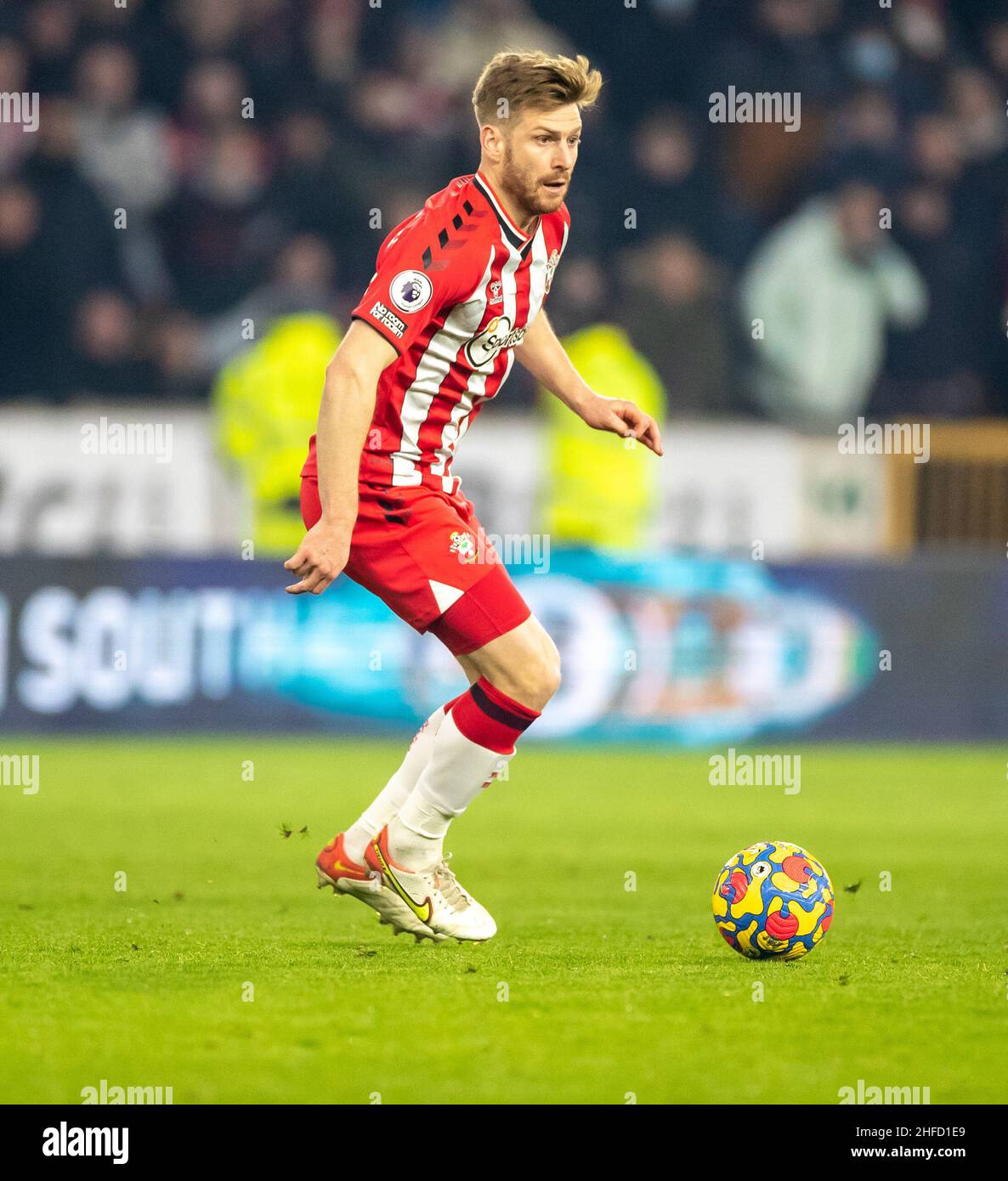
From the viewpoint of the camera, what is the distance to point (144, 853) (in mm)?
7543

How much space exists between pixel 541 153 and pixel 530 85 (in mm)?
174

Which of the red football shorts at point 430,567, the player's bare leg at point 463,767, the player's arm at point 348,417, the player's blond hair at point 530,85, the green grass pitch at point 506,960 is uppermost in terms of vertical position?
the player's blond hair at point 530,85

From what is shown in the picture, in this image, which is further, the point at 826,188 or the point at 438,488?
the point at 826,188

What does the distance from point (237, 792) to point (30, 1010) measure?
498 centimetres

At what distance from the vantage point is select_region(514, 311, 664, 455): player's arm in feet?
19.3

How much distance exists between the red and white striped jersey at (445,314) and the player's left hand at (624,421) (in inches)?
15.3

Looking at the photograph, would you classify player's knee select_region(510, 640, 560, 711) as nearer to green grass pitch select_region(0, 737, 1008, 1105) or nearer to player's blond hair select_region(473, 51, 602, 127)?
green grass pitch select_region(0, 737, 1008, 1105)

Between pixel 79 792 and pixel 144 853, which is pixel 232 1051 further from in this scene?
pixel 79 792

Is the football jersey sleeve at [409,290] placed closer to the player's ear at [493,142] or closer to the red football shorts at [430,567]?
the player's ear at [493,142]

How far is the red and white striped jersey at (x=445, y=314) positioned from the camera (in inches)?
203

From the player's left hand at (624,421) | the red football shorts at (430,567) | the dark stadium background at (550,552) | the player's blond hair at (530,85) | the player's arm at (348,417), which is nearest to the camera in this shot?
the dark stadium background at (550,552)

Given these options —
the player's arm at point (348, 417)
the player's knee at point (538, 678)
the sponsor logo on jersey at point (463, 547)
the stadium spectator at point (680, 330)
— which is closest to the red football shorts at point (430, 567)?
the sponsor logo on jersey at point (463, 547)

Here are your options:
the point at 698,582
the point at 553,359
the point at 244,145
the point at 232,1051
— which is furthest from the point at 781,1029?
the point at 244,145

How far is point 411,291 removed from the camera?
5121 mm
